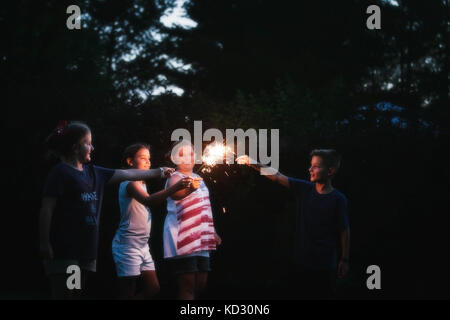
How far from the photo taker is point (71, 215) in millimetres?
4961

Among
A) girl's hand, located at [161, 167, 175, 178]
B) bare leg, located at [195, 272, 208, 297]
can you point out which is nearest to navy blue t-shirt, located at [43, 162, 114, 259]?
girl's hand, located at [161, 167, 175, 178]

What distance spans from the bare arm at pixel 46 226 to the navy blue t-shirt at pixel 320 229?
2539 millimetres

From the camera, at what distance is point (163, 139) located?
9.41 m

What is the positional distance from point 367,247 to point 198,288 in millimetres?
3731

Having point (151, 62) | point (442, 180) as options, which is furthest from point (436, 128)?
point (151, 62)

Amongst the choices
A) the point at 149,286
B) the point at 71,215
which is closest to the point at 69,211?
the point at 71,215

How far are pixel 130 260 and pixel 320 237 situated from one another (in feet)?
7.54

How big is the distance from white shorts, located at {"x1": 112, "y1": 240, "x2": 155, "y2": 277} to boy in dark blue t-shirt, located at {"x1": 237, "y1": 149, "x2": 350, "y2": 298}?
1947mm

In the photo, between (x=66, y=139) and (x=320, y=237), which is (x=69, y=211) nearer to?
(x=66, y=139)

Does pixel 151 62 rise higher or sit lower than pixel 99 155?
higher

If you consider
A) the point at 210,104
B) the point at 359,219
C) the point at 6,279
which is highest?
the point at 210,104

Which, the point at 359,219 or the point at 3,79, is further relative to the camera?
the point at 3,79
